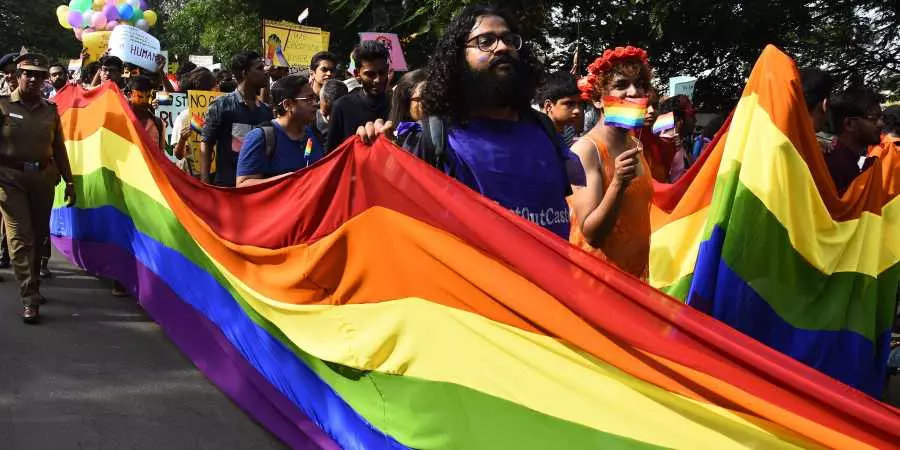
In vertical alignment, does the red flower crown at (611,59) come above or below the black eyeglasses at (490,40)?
below

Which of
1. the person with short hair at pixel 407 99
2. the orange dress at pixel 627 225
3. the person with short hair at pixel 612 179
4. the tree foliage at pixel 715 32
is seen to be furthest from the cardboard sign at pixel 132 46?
the orange dress at pixel 627 225

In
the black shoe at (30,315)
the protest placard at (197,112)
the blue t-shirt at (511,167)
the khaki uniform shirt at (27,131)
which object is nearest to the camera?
the blue t-shirt at (511,167)

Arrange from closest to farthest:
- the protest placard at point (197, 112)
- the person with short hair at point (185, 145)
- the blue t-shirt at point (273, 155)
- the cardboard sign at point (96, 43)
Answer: the blue t-shirt at point (273, 155)
the person with short hair at point (185, 145)
the protest placard at point (197, 112)
the cardboard sign at point (96, 43)

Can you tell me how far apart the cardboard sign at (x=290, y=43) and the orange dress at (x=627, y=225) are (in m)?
8.76

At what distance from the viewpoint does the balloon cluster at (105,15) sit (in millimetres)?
16922

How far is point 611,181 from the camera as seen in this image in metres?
3.59

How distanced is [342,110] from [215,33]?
2945cm

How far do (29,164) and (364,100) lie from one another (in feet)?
9.81

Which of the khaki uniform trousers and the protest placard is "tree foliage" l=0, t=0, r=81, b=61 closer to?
the protest placard

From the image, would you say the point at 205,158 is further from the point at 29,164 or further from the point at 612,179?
the point at 612,179

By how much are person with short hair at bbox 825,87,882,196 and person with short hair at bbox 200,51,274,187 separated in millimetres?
3999

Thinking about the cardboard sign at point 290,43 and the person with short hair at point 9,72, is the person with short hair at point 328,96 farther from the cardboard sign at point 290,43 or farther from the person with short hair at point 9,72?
the cardboard sign at point 290,43

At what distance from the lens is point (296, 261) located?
12.9 ft

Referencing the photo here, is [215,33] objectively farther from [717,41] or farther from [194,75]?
[194,75]
